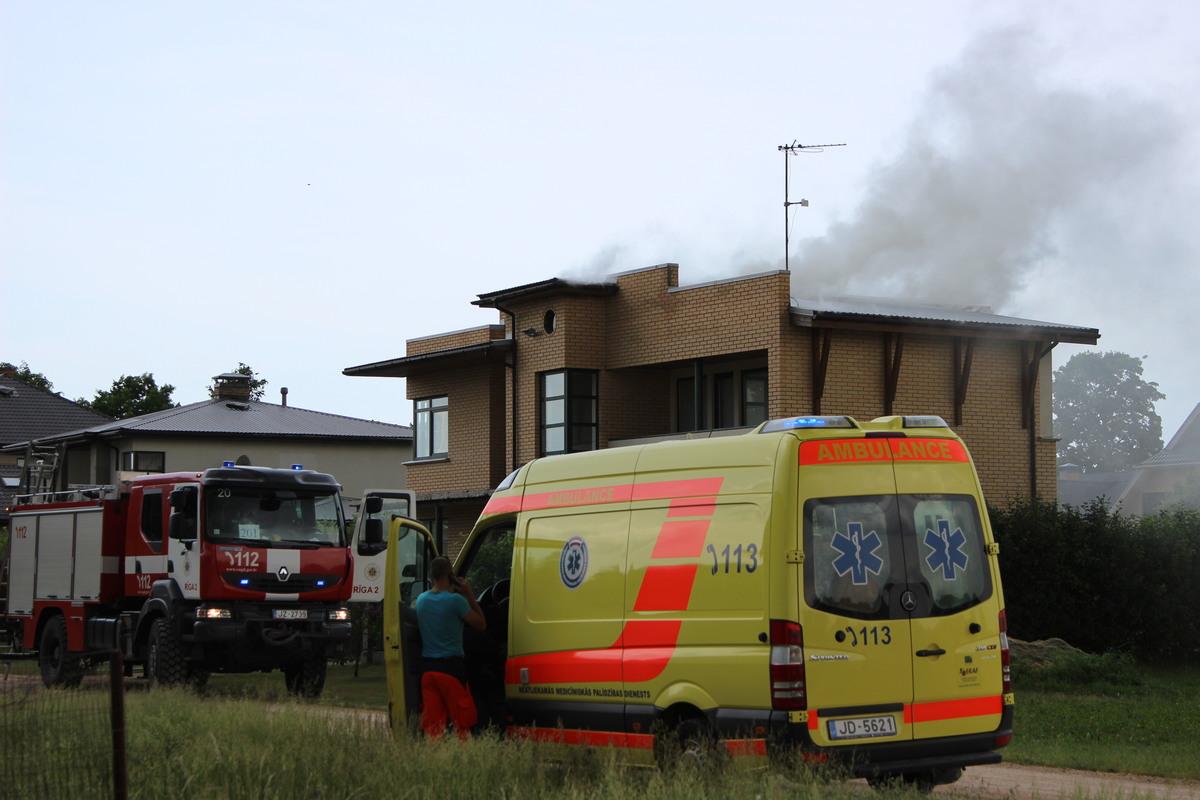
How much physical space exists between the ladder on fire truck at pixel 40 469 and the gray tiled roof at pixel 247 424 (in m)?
21.5

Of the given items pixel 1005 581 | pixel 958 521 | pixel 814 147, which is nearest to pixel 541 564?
pixel 958 521

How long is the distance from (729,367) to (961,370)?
4.88 meters

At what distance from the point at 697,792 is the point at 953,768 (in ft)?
7.71

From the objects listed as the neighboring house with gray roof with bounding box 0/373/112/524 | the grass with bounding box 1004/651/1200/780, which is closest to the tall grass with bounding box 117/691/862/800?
the grass with bounding box 1004/651/1200/780

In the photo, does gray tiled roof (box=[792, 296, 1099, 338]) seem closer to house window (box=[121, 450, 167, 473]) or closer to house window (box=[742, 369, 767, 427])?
house window (box=[742, 369, 767, 427])

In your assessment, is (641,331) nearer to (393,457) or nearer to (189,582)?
(189,582)

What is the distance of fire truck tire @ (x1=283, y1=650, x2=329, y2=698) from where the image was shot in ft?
62.2

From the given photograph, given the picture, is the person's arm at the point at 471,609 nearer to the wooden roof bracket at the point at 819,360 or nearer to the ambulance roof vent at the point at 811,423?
the ambulance roof vent at the point at 811,423

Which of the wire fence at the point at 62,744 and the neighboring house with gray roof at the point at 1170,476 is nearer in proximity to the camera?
the wire fence at the point at 62,744

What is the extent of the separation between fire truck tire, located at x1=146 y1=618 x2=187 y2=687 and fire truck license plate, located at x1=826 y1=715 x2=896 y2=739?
10958 millimetres

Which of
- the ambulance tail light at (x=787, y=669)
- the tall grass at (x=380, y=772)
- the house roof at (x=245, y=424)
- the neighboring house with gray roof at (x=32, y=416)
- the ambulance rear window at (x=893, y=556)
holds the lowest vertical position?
the tall grass at (x=380, y=772)

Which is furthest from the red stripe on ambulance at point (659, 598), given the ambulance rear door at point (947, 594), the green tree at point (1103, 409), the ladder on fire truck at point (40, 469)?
the green tree at point (1103, 409)

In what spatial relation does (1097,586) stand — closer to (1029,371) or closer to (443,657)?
(1029,371)

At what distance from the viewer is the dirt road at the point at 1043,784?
10680 mm
